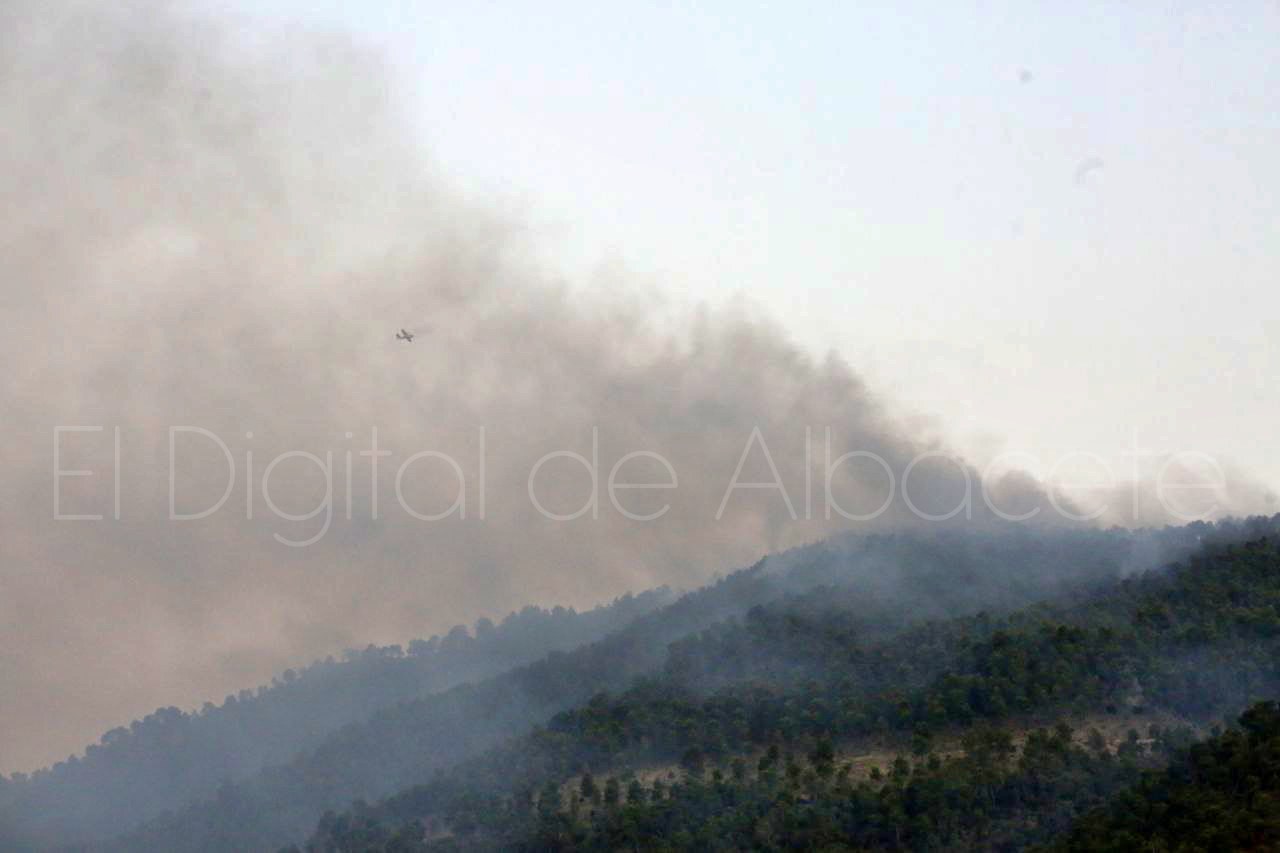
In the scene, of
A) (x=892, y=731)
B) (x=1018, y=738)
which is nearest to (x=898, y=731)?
(x=892, y=731)

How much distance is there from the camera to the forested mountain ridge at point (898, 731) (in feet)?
458

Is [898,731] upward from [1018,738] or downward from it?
upward

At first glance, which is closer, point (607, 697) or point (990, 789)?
point (990, 789)

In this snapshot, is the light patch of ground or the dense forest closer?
the dense forest

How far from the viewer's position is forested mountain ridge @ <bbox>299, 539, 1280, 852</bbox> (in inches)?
5497

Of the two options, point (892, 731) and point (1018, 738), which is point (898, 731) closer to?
point (892, 731)

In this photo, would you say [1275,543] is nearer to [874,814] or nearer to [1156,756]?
[1156,756]

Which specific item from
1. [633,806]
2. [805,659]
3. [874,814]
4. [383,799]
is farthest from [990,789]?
[383,799]

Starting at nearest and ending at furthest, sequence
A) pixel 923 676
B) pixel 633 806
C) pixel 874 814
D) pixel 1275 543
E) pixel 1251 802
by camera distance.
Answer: pixel 1251 802, pixel 874 814, pixel 633 806, pixel 923 676, pixel 1275 543

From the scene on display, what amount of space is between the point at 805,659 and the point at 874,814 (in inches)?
2044

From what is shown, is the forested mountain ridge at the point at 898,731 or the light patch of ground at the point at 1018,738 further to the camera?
the light patch of ground at the point at 1018,738

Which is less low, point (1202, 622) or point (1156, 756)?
point (1202, 622)

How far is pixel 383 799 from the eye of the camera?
198 m

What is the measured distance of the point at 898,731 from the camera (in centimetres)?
15988
